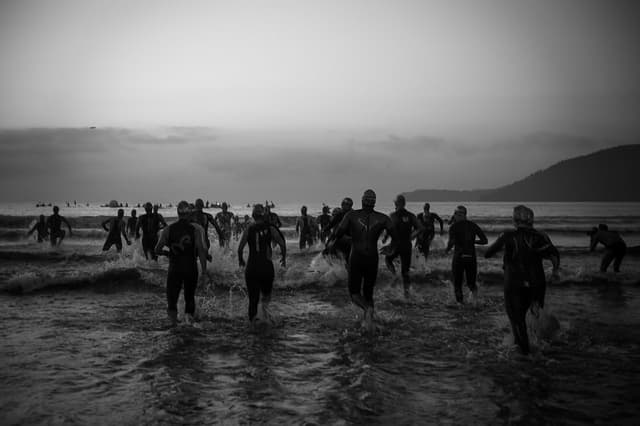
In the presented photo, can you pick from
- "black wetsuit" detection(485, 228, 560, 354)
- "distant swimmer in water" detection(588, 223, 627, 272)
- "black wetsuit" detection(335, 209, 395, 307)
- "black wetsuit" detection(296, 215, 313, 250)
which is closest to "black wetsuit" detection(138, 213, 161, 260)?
"black wetsuit" detection(296, 215, 313, 250)

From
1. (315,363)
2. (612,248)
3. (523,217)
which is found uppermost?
(523,217)

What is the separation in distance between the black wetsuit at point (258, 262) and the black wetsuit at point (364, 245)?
129 centimetres

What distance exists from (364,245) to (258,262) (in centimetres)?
190

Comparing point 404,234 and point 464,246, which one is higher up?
Answer: point 404,234

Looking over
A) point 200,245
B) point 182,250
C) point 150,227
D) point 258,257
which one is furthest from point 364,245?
point 150,227

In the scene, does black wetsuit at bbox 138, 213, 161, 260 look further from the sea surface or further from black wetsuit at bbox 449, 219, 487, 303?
black wetsuit at bbox 449, 219, 487, 303

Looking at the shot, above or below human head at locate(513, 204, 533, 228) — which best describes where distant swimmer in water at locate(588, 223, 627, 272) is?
below

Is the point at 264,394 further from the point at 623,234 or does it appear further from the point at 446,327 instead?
the point at 623,234

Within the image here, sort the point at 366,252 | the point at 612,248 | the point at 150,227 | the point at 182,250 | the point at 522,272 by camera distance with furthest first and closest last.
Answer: the point at 612,248, the point at 150,227, the point at 366,252, the point at 182,250, the point at 522,272

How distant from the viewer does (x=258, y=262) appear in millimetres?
8086

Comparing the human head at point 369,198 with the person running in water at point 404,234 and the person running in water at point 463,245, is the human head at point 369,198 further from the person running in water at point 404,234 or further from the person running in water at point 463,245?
the person running in water at point 404,234

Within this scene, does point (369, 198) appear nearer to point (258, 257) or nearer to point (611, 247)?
point (258, 257)

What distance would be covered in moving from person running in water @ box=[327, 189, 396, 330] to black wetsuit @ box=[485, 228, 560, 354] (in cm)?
229

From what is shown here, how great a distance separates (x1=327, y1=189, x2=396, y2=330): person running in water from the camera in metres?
7.92
